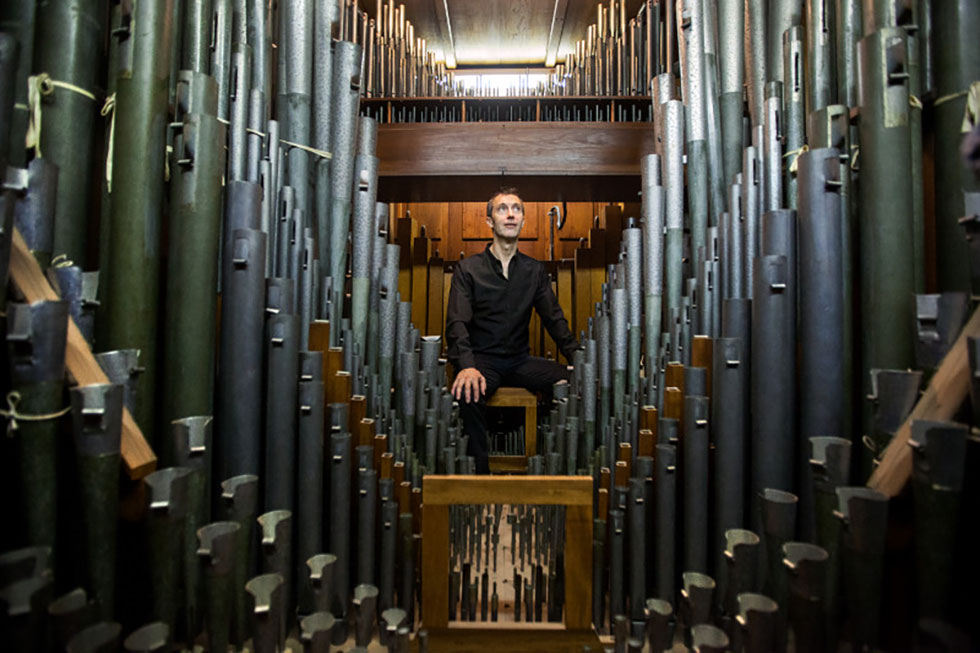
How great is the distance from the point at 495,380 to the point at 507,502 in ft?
3.69

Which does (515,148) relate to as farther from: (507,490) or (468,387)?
(507,490)

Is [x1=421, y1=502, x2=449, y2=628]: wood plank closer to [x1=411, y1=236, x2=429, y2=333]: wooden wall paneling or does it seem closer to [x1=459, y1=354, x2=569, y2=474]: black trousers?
[x1=459, y1=354, x2=569, y2=474]: black trousers

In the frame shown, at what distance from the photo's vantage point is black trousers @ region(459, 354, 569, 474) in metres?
2.62

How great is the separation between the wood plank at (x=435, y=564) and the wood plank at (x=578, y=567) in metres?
0.32

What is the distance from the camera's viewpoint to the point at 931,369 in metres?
1.19

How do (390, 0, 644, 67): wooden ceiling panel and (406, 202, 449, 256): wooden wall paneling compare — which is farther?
(406, 202, 449, 256): wooden wall paneling

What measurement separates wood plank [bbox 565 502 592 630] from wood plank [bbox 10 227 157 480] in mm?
1035

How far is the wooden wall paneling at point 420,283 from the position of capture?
3959 mm

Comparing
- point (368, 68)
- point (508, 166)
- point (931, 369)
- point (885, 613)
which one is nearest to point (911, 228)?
point (931, 369)

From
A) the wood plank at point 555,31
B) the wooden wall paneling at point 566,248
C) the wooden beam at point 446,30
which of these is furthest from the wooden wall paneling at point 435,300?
the wood plank at point 555,31

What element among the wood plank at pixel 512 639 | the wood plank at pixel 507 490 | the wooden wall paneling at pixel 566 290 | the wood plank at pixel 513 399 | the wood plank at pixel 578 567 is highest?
the wooden wall paneling at pixel 566 290

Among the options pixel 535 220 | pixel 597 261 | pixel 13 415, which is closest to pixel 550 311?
pixel 597 261

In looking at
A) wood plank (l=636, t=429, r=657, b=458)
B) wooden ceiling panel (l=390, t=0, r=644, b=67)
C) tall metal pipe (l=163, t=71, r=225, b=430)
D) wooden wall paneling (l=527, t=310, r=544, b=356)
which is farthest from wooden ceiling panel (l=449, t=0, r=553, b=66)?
wood plank (l=636, t=429, r=657, b=458)

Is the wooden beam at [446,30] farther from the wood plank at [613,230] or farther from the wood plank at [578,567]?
the wood plank at [578,567]
